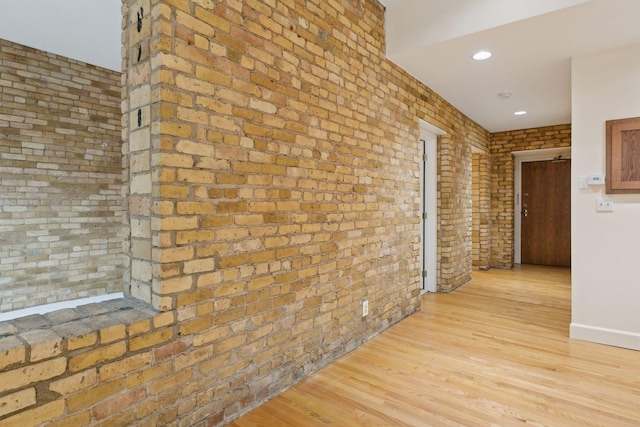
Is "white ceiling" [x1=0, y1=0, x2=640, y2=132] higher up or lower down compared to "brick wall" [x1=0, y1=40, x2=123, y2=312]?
higher up

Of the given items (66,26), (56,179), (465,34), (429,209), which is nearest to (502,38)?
(465,34)

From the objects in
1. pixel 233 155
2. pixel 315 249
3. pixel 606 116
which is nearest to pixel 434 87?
pixel 606 116

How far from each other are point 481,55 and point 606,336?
2.74 meters

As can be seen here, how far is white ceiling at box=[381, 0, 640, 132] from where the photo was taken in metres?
2.56

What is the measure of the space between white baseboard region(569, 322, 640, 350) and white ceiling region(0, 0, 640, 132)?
8.07 feet

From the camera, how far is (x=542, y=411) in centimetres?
202

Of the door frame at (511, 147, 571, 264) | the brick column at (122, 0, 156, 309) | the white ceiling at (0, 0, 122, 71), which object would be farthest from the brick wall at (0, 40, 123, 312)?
the door frame at (511, 147, 571, 264)

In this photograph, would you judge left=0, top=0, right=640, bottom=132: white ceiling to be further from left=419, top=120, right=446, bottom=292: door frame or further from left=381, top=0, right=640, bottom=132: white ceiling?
left=419, top=120, right=446, bottom=292: door frame

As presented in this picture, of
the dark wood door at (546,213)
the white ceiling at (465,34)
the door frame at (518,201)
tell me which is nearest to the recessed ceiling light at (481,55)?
the white ceiling at (465,34)

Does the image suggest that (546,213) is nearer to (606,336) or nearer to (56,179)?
(606,336)

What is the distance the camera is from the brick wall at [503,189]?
21.2 ft

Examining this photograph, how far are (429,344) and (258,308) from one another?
67.9 inches

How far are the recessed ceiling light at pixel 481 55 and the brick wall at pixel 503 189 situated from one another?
379cm

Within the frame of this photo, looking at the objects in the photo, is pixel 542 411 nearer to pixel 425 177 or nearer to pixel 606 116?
pixel 606 116
